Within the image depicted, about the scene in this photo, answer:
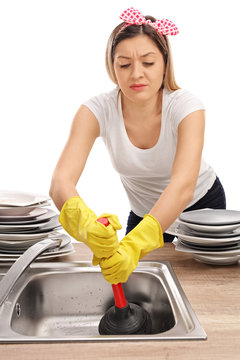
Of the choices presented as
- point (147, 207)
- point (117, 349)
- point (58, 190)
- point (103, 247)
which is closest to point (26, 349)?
point (117, 349)

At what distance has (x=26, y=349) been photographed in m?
0.81

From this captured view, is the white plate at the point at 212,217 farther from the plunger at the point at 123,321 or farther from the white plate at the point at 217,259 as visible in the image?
the plunger at the point at 123,321

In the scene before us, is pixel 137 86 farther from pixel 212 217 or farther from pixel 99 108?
pixel 212 217

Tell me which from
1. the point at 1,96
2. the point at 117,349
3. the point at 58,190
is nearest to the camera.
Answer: the point at 117,349

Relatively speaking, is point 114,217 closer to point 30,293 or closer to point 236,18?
point 30,293

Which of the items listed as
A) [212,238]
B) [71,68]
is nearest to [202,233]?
[212,238]

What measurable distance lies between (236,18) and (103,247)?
294cm

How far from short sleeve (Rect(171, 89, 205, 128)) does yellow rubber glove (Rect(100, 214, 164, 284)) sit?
49cm

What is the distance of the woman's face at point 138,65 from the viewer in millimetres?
1380

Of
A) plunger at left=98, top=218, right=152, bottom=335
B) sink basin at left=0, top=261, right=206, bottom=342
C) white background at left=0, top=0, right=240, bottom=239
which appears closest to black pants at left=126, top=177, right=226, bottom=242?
sink basin at left=0, top=261, right=206, bottom=342

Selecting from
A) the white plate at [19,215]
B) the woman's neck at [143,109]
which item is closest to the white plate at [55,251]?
the white plate at [19,215]

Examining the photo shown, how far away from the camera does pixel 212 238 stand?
1231 millimetres

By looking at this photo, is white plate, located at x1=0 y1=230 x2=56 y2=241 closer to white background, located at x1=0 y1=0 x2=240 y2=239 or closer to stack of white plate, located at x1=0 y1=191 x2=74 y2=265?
stack of white plate, located at x1=0 y1=191 x2=74 y2=265

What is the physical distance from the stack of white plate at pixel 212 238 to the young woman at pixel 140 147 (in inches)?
2.8
